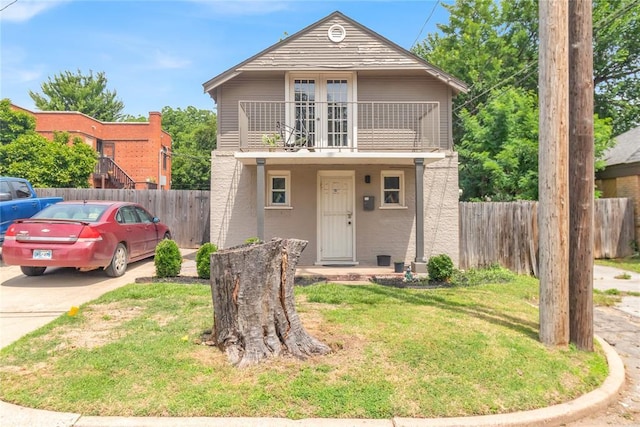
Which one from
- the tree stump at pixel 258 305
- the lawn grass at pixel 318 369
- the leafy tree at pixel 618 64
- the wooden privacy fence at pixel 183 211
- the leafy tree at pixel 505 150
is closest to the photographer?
the lawn grass at pixel 318 369

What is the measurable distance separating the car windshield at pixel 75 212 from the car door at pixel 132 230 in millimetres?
414

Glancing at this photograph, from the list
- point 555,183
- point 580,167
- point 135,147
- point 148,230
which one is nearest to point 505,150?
point 580,167

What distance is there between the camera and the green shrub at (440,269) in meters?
7.94

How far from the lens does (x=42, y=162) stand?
741 inches

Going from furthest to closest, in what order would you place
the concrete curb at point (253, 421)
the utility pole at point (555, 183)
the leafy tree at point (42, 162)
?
1. the leafy tree at point (42, 162)
2. the utility pole at point (555, 183)
3. the concrete curb at point (253, 421)

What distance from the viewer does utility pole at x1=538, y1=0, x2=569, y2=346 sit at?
417cm

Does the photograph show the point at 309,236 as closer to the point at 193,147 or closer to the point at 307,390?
the point at 307,390

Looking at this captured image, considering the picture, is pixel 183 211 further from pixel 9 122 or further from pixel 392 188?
pixel 9 122

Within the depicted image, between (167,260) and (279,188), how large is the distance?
389cm

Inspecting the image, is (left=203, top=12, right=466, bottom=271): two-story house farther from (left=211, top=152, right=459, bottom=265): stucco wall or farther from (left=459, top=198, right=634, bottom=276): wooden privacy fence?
(left=459, top=198, right=634, bottom=276): wooden privacy fence

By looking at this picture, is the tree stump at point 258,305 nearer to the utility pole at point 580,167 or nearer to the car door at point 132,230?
the utility pole at point 580,167

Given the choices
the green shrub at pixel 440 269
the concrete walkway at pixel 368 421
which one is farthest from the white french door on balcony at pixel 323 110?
the concrete walkway at pixel 368 421

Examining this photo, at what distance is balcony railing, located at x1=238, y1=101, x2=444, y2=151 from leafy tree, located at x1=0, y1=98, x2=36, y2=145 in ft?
59.3

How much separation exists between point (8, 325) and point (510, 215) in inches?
404
